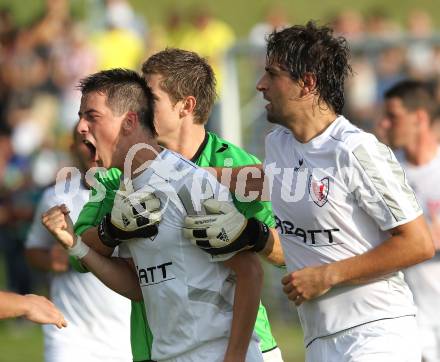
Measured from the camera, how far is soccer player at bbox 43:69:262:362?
4.61 meters

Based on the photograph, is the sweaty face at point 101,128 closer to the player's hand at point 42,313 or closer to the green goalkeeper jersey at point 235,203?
the green goalkeeper jersey at point 235,203

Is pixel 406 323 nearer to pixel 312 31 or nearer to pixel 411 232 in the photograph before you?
pixel 411 232

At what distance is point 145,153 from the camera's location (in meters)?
4.88

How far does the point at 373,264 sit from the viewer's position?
4.77 meters

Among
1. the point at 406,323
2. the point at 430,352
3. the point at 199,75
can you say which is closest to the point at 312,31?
the point at 199,75

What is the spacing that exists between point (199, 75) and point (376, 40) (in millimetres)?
7703

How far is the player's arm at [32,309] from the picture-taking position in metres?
4.92

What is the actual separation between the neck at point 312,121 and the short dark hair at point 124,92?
2.25ft

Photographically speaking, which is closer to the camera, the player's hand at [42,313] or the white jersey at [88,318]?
the player's hand at [42,313]

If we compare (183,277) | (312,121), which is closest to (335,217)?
(312,121)

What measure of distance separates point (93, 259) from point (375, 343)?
1.35m

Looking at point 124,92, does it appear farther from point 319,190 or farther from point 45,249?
point 45,249

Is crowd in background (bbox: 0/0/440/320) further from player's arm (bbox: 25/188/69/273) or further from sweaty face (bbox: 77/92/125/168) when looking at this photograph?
sweaty face (bbox: 77/92/125/168)

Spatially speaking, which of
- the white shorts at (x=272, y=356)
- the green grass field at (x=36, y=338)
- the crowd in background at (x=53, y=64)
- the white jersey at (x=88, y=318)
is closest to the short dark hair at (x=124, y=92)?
the white shorts at (x=272, y=356)
